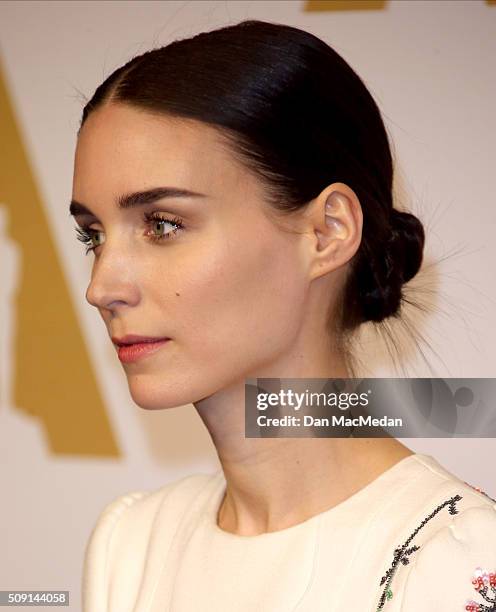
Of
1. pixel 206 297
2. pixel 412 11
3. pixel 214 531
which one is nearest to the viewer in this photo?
pixel 206 297

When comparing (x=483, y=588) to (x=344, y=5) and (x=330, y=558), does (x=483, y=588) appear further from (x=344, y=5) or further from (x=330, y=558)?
(x=344, y=5)

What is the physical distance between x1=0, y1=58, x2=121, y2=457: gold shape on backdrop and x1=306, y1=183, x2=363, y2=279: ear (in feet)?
2.50

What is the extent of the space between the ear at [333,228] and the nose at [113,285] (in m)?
0.20

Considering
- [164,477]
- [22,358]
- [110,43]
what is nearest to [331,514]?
[164,477]

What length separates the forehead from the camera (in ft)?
3.75

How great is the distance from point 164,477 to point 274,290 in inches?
29.4

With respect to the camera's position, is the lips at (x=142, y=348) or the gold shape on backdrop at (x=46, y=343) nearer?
the lips at (x=142, y=348)

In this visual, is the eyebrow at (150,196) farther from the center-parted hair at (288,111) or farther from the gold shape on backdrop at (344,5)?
the gold shape on backdrop at (344,5)

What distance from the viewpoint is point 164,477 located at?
1.83 meters

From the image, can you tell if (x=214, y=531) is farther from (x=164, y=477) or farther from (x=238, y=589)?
(x=164, y=477)

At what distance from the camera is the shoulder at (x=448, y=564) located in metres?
1.03

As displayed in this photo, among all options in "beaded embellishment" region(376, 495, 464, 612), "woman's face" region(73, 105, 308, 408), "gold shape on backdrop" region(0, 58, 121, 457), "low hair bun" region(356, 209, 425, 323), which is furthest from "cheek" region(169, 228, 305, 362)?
"gold shape on backdrop" region(0, 58, 121, 457)

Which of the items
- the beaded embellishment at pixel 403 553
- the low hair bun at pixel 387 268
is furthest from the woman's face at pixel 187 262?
the beaded embellishment at pixel 403 553

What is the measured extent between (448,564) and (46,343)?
1.00 m
